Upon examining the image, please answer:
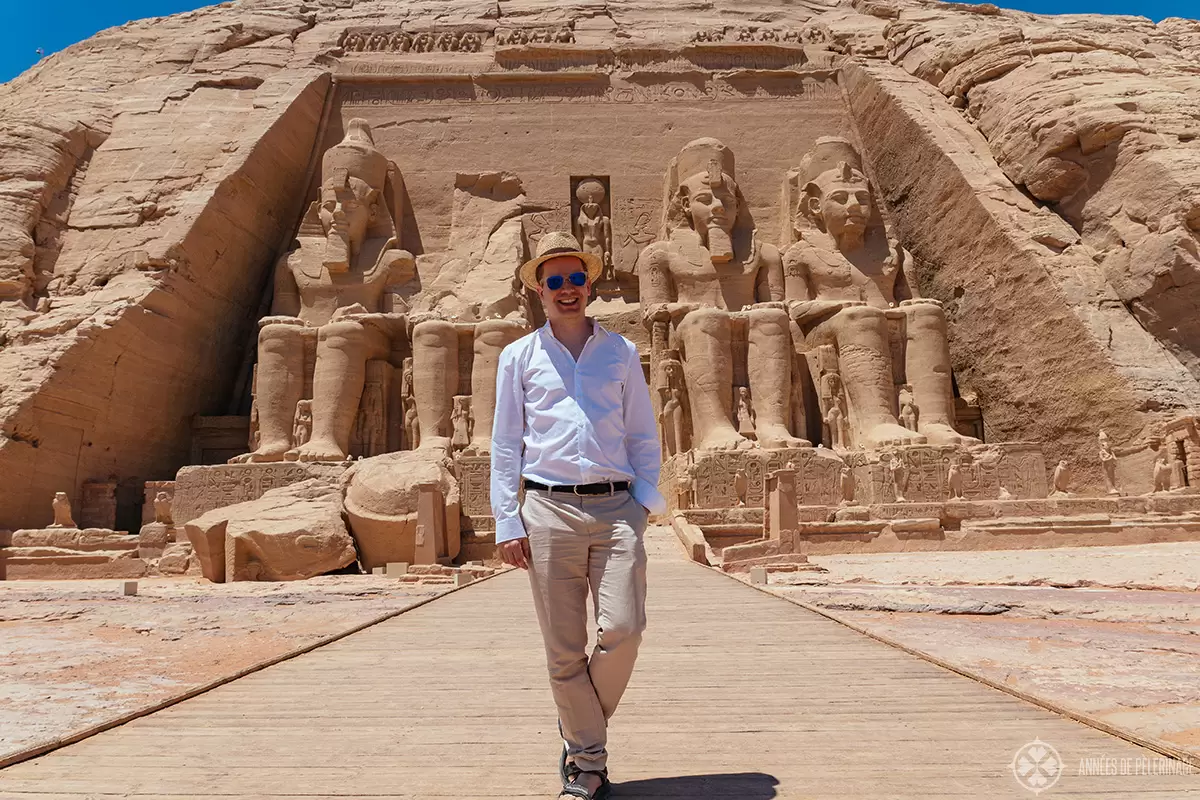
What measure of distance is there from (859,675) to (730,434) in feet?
23.3

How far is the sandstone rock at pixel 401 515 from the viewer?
775 centimetres

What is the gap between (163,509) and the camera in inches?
375

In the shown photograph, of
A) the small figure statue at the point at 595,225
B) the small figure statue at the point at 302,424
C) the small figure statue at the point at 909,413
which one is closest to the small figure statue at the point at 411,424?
the small figure statue at the point at 302,424

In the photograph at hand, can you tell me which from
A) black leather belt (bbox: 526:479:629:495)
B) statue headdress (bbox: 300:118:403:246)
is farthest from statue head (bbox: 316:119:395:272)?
black leather belt (bbox: 526:479:629:495)

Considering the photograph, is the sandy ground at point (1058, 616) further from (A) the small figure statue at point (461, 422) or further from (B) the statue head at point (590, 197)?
(B) the statue head at point (590, 197)

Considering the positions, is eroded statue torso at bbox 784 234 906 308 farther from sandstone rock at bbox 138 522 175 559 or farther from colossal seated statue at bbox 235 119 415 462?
sandstone rock at bbox 138 522 175 559

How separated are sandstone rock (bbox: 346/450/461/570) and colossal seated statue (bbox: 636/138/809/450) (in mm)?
2969

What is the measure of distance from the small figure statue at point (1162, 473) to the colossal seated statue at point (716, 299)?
3240 millimetres

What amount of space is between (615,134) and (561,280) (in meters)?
12.1

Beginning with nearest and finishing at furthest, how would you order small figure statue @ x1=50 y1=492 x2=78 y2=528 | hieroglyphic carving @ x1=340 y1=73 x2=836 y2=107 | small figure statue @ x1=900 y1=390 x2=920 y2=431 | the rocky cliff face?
small figure statue @ x1=50 y1=492 x2=78 y2=528 → the rocky cliff face → small figure statue @ x1=900 y1=390 x2=920 y2=431 → hieroglyphic carving @ x1=340 y1=73 x2=836 y2=107

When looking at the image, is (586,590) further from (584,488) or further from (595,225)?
(595,225)

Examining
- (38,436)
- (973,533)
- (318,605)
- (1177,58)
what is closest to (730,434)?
(973,533)

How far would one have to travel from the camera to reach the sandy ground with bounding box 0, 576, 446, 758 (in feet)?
9.77

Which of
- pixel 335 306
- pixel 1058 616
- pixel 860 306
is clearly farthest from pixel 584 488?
pixel 335 306
